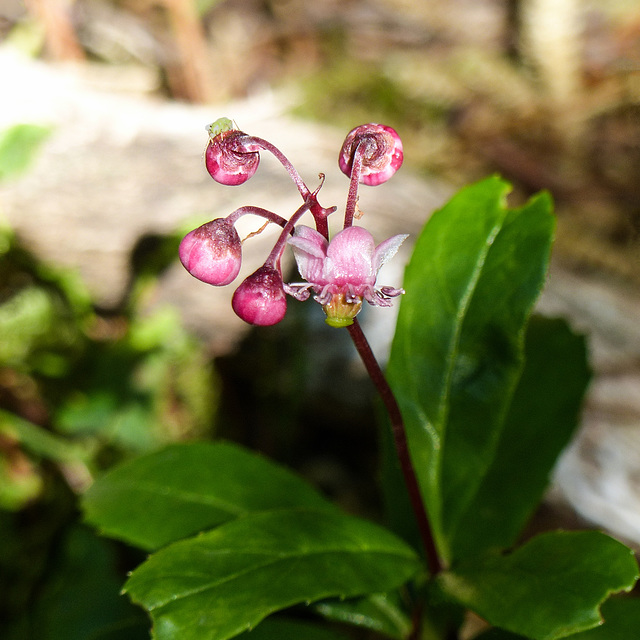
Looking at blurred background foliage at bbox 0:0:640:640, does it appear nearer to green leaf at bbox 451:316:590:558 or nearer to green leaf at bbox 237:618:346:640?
green leaf at bbox 237:618:346:640

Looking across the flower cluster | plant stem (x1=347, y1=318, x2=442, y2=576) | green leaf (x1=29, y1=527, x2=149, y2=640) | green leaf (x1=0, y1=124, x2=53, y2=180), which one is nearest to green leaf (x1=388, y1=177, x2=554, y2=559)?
plant stem (x1=347, y1=318, x2=442, y2=576)

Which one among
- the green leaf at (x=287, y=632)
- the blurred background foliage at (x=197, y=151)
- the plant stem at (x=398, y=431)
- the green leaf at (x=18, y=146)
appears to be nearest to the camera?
the plant stem at (x=398, y=431)

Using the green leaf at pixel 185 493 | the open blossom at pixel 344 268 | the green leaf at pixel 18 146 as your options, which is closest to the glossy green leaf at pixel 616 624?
the green leaf at pixel 185 493

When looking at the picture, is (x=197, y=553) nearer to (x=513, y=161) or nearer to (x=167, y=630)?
(x=167, y=630)

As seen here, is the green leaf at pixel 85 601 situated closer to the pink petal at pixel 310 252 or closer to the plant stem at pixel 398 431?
the plant stem at pixel 398 431

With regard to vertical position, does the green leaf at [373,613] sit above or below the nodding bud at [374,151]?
below

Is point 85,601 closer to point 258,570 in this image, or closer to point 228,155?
point 258,570
